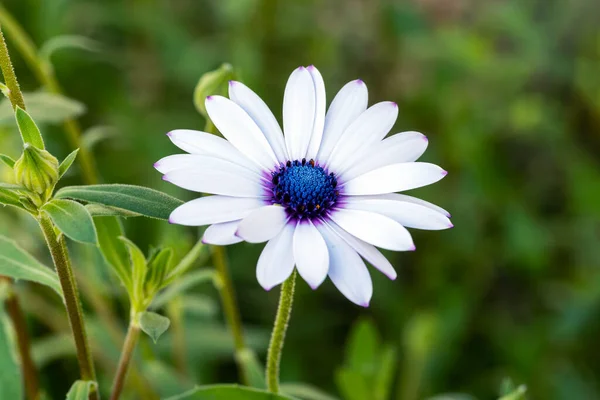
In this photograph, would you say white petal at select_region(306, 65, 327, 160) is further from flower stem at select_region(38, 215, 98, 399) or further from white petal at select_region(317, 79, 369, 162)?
flower stem at select_region(38, 215, 98, 399)

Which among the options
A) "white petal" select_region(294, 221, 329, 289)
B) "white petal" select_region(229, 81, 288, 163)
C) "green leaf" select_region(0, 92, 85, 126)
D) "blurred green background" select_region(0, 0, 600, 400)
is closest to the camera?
"white petal" select_region(294, 221, 329, 289)

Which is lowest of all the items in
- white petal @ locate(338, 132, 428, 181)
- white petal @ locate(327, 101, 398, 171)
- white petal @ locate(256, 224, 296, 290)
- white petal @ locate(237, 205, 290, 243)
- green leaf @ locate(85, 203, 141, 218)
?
white petal @ locate(256, 224, 296, 290)

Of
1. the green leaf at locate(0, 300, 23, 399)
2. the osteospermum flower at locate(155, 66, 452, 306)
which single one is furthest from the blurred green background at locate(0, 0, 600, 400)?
the osteospermum flower at locate(155, 66, 452, 306)

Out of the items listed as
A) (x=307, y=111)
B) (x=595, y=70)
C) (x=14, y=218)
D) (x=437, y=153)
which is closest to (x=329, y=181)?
(x=307, y=111)

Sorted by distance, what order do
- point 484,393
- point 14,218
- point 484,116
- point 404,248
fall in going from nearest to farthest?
point 404,248
point 14,218
point 484,393
point 484,116

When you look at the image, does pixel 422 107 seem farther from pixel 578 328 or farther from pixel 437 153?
pixel 578 328

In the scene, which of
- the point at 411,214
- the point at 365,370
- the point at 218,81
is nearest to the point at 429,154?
the point at 365,370
